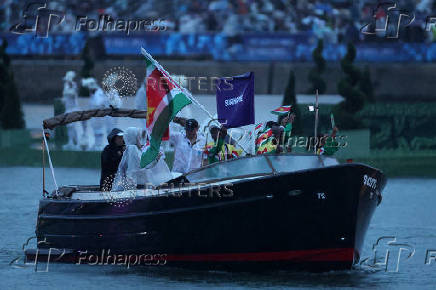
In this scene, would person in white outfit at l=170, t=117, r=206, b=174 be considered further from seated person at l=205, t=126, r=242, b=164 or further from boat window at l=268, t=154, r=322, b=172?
boat window at l=268, t=154, r=322, b=172

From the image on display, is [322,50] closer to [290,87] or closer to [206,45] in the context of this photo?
[206,45]

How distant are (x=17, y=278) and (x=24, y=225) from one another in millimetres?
6068

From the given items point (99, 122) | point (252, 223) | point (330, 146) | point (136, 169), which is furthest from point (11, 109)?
point (252, 223)

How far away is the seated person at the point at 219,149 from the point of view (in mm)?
19281

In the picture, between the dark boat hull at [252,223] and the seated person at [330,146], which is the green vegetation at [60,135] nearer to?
the dark boat hull at [252,223]

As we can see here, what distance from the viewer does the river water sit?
1806 centimetres

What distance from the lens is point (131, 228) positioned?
18.8 meters

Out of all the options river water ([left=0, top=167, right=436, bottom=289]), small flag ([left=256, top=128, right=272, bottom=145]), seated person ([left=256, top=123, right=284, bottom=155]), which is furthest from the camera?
small flag ([left=256, top=128, right=272, bottom=145])

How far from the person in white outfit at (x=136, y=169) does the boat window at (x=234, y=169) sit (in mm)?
855

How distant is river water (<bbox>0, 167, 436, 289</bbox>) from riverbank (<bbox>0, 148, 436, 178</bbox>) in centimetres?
629

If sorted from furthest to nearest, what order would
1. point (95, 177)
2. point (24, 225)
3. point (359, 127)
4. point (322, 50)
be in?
1. point (322, 50)
2. point (359, 127)
3. point (95, 177)
4. point (24, 225)

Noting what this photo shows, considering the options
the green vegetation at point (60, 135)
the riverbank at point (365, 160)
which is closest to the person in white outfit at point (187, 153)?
the riverbank at point (365, 160)

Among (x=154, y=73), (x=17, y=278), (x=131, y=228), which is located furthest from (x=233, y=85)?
(x=17, y=278)

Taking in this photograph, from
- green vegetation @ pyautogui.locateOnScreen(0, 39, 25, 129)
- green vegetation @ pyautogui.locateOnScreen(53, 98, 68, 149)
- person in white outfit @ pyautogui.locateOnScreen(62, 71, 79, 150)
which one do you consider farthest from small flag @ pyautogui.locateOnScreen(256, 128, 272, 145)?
green vegetation @ pyautogui.locateOnScreen(0, 39, 25, 129)
